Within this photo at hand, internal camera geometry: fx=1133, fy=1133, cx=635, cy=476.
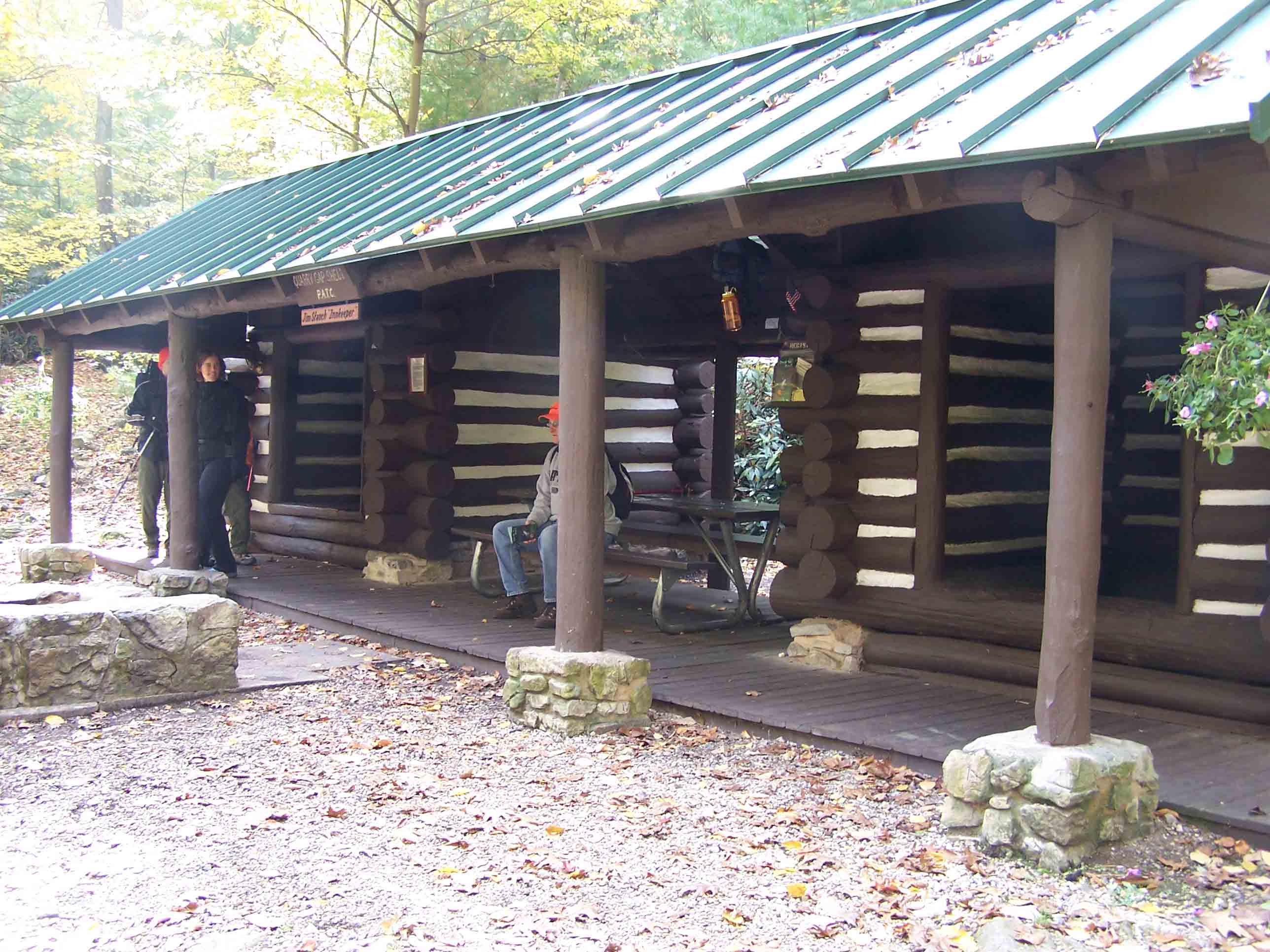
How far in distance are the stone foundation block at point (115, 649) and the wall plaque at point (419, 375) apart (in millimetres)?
3867

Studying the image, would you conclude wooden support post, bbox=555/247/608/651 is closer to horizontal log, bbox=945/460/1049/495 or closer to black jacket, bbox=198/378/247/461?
horizontal log, bbox=945/460/1049/495

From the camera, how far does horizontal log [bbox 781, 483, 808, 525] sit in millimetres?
7547

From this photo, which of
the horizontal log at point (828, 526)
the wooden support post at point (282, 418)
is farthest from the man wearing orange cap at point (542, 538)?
the wooden support post at point (282, 418)

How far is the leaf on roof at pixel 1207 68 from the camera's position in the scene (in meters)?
3.88

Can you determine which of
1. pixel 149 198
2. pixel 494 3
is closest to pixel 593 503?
pixel 494 3

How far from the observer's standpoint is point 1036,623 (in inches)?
256

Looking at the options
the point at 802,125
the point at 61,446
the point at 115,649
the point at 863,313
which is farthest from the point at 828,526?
the point at 61,446

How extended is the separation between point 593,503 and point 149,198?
2521cm

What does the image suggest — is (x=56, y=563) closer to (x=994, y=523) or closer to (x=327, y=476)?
(x=327, y=476)

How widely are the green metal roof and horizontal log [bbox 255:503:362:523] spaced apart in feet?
9.76

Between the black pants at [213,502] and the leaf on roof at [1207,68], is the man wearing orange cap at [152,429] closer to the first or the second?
the black pants at [213,502]

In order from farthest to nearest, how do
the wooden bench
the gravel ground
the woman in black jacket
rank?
the woman in black jacket < the wooden bench < the gravel ground

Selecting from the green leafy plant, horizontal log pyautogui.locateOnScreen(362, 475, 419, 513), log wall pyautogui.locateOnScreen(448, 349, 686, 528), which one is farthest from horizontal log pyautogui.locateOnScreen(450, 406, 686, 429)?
the green leafy plant

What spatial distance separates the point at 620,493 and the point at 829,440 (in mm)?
1682
